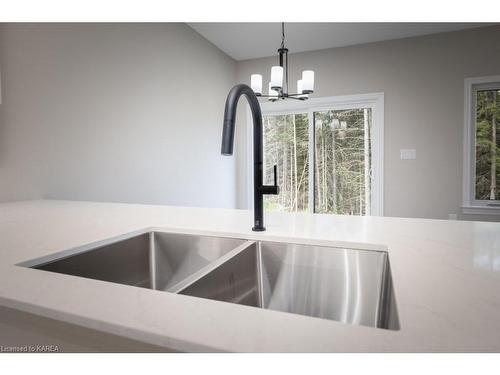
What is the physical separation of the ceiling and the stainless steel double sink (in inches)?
117

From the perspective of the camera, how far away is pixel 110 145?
227 cm

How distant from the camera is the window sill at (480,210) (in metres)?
3.29

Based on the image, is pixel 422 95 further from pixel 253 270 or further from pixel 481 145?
pixel 253 270

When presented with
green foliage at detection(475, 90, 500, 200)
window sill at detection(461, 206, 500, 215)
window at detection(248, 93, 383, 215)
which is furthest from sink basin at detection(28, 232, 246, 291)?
green foliage at detection(475, 90, 500, 200)

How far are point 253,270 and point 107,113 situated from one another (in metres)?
1.94

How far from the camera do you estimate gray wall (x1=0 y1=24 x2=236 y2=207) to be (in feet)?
5.56

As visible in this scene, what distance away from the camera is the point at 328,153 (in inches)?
159

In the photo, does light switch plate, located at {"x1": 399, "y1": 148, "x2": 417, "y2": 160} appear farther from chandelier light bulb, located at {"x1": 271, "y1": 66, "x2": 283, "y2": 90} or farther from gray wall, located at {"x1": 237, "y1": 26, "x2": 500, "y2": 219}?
chandelier light bulb, located at {"x1": 271, "y1": 66, "x2": 283, "y2": 90}

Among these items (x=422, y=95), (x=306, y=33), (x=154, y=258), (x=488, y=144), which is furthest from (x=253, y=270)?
(x=488, y=144)

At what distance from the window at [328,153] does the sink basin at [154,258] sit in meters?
3.08

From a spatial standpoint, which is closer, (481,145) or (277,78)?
(277,78)

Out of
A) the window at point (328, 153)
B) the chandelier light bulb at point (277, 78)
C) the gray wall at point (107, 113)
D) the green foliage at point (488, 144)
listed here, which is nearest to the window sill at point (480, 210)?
the green foliage at point (488, 144)
